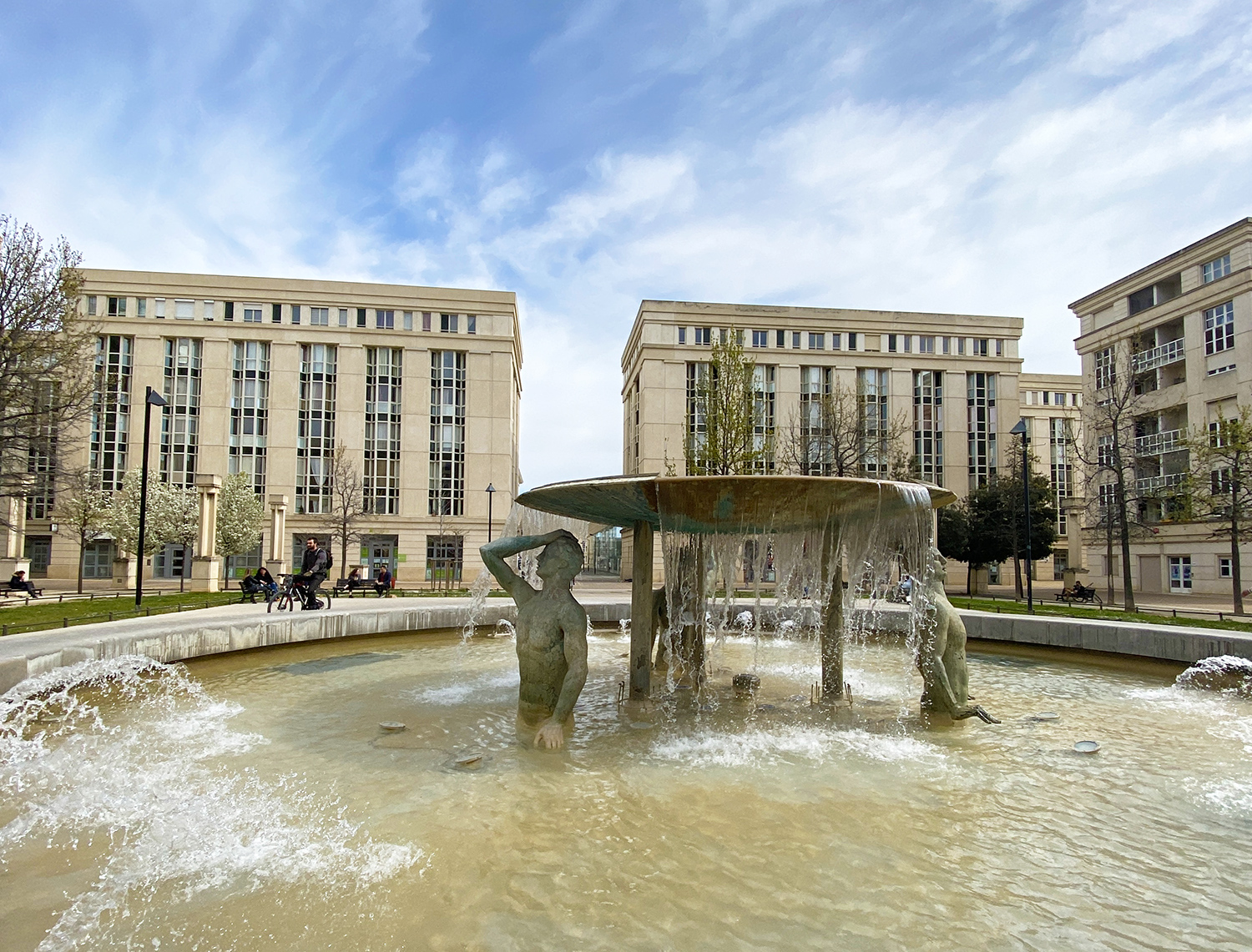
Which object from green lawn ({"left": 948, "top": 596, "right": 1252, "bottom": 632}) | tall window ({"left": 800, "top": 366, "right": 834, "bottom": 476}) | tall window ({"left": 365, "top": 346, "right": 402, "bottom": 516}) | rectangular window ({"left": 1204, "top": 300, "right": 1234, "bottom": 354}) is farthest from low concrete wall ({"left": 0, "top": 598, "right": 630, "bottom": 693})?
rectangular window ({"left": 1204, "top": 300, "right": 1234, "bottom": 354})

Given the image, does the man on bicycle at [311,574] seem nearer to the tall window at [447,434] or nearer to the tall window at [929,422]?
the tall window at [447,434]

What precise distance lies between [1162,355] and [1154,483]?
7.17 metres

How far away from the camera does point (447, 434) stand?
4759 centimetres

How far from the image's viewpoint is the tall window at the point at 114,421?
44.7 meters

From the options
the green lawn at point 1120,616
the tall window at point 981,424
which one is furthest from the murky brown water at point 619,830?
the tall window at point 981,424

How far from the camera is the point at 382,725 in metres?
7.28

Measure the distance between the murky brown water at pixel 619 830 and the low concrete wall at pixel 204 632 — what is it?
672mm

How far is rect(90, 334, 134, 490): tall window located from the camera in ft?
147

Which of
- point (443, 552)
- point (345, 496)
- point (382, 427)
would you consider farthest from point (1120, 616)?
point (382, 427)

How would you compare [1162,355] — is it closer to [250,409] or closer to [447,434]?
[447,434]

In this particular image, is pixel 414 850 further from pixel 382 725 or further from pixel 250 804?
pixel 382 725

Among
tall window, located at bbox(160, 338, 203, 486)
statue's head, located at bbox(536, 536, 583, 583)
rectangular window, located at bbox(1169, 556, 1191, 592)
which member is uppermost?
tall window, located at bbox(160, 338, 203, 486)

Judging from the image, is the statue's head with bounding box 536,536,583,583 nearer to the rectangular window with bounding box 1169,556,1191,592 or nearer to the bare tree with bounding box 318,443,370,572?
the bare tree with bounding box 318,443,370,572

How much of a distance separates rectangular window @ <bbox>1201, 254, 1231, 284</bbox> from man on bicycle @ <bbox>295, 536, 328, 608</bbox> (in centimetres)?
4359
